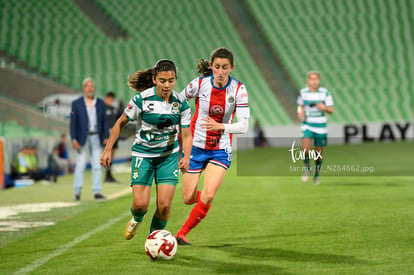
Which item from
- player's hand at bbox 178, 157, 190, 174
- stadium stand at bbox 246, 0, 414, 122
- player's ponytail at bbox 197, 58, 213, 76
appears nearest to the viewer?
player's hand at bbox 178, 157, 190, 174

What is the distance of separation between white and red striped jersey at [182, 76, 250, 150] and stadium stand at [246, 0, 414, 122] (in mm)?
28246

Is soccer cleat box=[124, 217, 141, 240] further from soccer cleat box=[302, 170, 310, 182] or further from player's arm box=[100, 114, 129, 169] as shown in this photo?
soccer cleat box=[302, 170, 310, 182]

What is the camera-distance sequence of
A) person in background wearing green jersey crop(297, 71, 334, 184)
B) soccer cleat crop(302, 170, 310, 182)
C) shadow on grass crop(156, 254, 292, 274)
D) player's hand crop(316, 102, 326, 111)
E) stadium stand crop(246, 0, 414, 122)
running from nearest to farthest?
shadow on grass crop(156, 254, 292, 274) < player's hand crop(316, 102, 326, 111) < person in background wearing green jersey crop(297, 71, 334, 184) < soccer cleat crop(302, 170, 310, 182) < stadium stand crop(246, 0, 414, 122)

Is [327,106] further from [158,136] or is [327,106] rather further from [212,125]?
[158,136]

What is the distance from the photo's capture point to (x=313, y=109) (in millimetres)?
15164

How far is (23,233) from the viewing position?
9.42 metres

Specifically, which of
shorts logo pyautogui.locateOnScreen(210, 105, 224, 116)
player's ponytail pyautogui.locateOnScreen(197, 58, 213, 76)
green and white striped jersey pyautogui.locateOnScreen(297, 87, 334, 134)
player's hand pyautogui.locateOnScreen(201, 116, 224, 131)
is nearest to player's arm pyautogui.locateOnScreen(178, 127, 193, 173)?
player's hand pyautogui.locateOnScreen(201, 116, 224, 131)

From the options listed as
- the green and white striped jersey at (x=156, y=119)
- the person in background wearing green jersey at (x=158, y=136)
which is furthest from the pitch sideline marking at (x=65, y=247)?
the green and white striped jersey at (x=156, y=119)

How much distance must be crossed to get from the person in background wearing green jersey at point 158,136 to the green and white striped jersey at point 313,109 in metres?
8.11

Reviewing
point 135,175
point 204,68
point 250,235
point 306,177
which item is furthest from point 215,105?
point 306,177

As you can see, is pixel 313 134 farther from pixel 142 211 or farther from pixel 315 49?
pixel 315 49

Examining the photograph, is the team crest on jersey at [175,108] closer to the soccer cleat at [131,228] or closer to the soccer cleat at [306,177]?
the soccer cleat at [131,228]

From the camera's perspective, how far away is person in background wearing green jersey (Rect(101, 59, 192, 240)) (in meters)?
7.07

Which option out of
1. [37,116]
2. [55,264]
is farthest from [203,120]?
[37,116]
